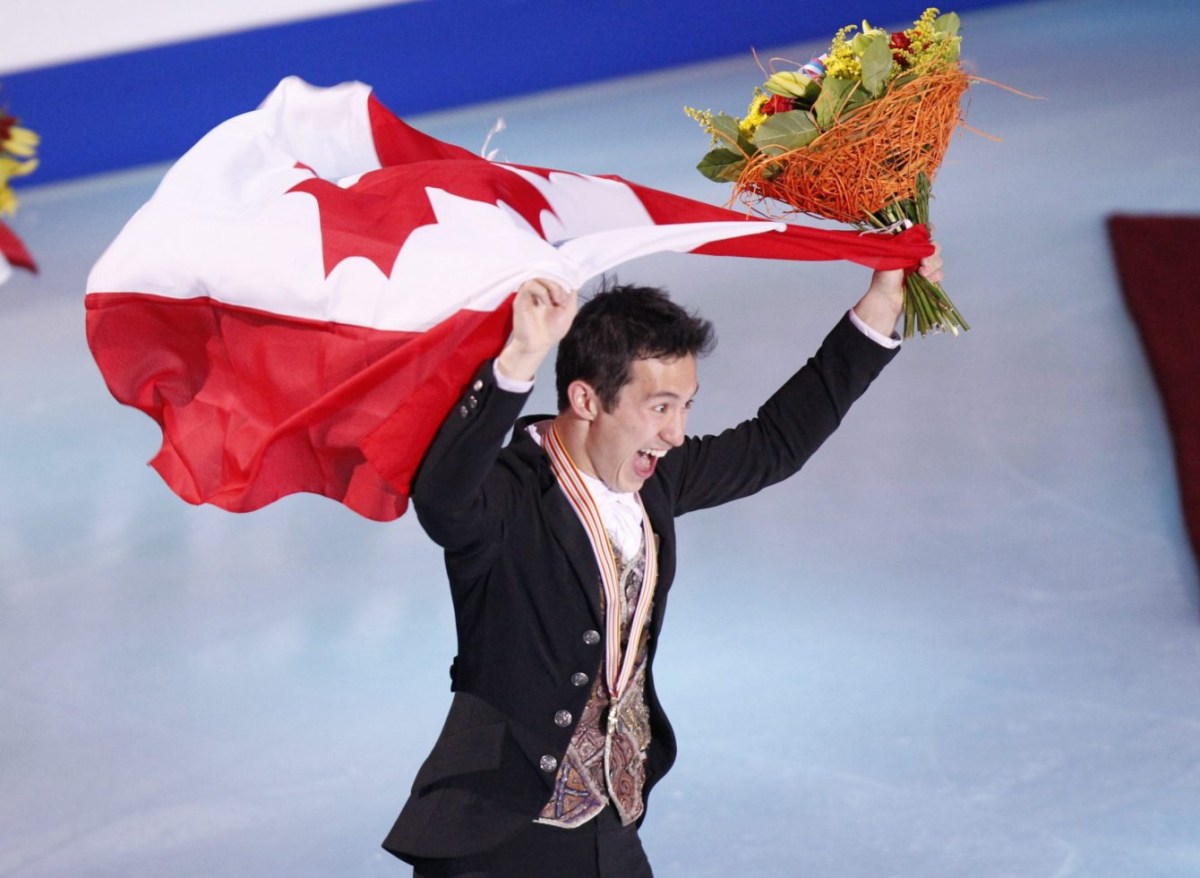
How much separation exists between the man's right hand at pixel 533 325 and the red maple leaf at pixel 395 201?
30cm

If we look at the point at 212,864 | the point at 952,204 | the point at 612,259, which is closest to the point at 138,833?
the point at 212,864

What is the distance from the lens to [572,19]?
918cm

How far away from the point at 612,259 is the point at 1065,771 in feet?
6.23

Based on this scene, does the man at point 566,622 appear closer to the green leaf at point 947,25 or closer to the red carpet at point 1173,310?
the green leaf at point 947,25

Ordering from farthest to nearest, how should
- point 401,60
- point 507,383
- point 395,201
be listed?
1. point 401,60
2. point 395,201
3. point 507,383

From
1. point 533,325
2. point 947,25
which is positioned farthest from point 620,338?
point 947,25

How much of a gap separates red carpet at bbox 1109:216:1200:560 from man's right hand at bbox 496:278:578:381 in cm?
276

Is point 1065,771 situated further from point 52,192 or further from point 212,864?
point 52,192

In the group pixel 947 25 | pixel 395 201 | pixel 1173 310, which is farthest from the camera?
pixel 1173 310

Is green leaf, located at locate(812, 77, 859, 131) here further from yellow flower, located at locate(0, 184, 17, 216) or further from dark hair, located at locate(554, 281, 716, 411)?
yellow flower, located at locate(0, 184, 17, 216)

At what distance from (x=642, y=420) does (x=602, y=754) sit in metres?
0.49

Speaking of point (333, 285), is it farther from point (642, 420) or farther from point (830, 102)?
point (830, 102)

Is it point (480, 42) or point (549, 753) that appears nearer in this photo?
point (549, 753)

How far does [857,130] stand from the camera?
92.3 inches
